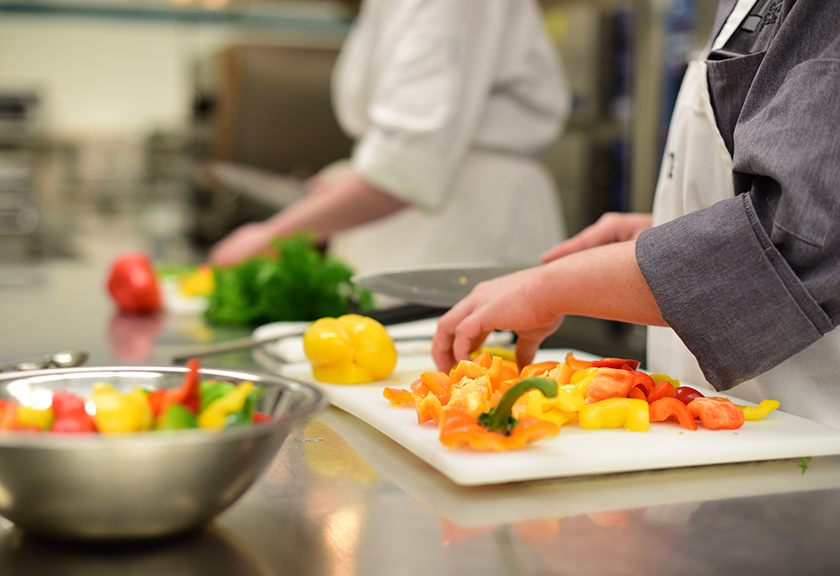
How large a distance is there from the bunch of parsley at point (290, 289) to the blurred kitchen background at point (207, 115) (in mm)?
1050

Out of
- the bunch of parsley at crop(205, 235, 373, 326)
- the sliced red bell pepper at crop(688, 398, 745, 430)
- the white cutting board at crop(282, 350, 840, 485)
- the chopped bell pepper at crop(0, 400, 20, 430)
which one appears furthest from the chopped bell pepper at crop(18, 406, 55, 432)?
the bunch of parsley at crop(205, 235, 373, 326)

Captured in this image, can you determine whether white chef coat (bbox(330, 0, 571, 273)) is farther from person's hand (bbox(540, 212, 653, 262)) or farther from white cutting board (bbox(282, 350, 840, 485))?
white cutting board (bbox(282, 350, 840, 485))

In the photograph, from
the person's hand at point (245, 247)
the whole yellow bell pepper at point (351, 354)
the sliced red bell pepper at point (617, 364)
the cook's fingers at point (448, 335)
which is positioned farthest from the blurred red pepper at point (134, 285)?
the sliced red bell pepper at point (617, 364)

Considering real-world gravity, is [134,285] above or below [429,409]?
below

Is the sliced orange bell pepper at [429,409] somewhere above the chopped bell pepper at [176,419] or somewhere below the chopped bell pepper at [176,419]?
below

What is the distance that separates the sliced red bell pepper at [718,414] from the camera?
742 millimetres

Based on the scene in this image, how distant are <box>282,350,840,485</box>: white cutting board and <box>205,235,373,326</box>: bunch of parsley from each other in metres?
0.72

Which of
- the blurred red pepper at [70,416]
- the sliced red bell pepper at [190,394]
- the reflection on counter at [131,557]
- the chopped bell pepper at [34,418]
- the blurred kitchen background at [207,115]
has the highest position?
the sliced red bell pepper at [190,394]

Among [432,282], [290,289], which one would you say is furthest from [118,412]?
[290,289]

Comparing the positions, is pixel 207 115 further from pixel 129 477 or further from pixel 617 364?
pixel 129 477

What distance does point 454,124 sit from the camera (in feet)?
6.39

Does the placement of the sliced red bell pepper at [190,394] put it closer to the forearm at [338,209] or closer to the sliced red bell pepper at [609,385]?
the sliced red bell pepper at [609,385]

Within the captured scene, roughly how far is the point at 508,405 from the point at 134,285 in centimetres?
131

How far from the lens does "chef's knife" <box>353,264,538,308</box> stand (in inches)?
45.2
